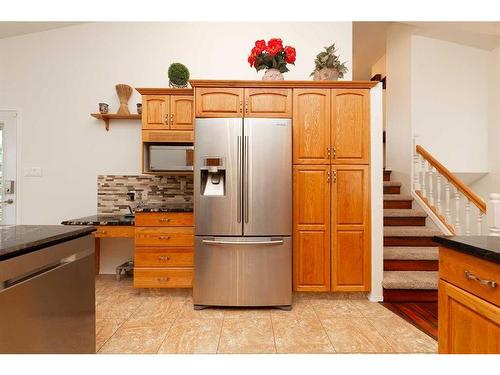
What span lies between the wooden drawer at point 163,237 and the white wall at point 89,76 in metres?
1.09

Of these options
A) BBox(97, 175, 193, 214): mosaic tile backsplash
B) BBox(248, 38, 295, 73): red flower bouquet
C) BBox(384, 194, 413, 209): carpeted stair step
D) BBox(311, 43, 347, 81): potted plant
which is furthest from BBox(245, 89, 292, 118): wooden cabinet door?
BBox(384, 194, 413, 209): carpeted stair step

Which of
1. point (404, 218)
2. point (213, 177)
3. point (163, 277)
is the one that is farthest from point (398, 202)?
point (163, 277)

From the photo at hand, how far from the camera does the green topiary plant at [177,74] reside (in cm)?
329

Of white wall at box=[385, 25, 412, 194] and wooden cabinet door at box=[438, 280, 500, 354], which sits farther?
white wall at box=[385, 25, 412, 194]

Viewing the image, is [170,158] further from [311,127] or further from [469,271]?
[469,271]

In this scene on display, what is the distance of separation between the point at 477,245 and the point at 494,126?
421 cm

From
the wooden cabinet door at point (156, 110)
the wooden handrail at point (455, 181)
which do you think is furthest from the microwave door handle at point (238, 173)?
the wooden handrail at point (455, 181)

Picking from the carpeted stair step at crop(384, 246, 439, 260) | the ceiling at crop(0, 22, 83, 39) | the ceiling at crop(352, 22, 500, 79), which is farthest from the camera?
the ceiling at crop(352, 22, 500, 79)

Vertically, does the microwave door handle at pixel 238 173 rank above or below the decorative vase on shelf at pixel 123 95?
below

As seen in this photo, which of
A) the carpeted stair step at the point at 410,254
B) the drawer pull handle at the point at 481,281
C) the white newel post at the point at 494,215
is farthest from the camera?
the carpeted stair step at the point at 410,254

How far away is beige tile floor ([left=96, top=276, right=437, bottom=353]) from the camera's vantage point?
2100mm

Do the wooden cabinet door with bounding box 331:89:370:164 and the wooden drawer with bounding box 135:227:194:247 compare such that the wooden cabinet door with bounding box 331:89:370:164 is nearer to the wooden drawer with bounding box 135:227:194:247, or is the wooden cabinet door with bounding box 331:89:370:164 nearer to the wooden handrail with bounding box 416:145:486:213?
the wooden handrail with bounding box 416:145:486:213

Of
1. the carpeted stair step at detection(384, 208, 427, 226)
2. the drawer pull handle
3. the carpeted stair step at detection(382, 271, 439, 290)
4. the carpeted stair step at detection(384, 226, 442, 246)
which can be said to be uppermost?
the drawer pull handle

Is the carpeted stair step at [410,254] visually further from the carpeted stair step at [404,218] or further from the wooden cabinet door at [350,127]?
the wooden cabinet door at [350,127]
